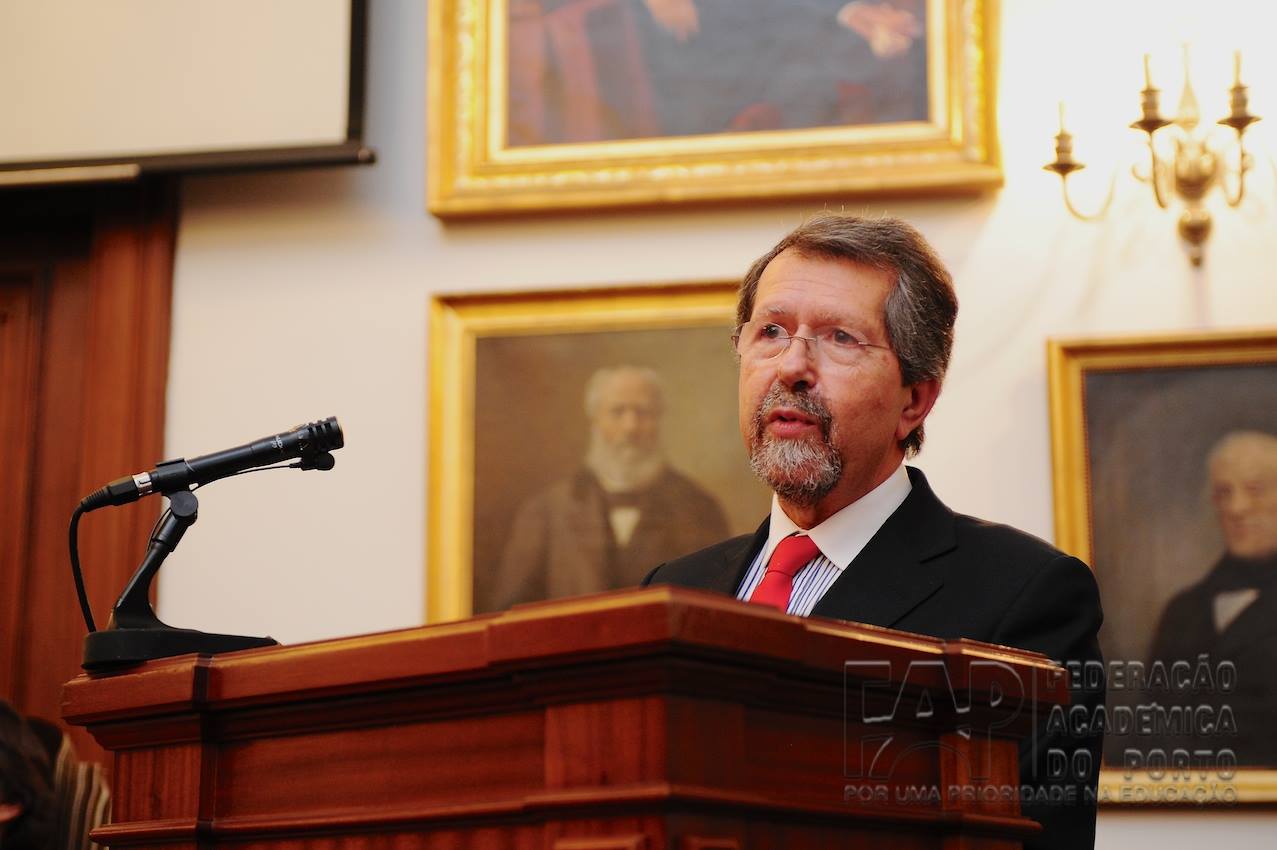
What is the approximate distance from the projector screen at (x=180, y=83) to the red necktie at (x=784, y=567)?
2.86 metres

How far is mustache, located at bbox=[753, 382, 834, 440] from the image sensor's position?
3180 millimetres

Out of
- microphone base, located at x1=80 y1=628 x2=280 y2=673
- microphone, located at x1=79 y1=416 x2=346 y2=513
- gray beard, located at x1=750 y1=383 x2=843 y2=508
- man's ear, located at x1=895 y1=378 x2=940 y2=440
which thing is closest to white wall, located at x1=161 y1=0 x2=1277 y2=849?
man's ear, located at x1=895 y1=378 x2=940 y2=440

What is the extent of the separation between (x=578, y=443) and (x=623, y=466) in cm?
17

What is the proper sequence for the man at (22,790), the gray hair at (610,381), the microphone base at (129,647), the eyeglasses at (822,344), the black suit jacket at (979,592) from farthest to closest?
the gray hair at (610,381), the man at (22,790), the eyeglasses at (822,344), the black suit jacket at (979,592), the microphone base at (129,647)

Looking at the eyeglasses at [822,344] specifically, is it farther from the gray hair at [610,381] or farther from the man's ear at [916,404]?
the gray hair at [610,381]

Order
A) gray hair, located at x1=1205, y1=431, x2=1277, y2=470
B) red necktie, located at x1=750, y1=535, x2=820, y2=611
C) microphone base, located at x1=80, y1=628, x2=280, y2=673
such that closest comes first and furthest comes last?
microphone base, located at x1=80, y1=628, x2=280, y2=673, red necktie, located at x1=750, y1=535, x2=820, y2=611, gray hair, located at x1=1205, y1=431, x2=1277, y2=470

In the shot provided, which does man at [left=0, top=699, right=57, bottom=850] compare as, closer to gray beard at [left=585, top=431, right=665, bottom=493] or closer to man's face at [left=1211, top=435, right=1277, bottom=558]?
gray beard at [left=585, top=431, right=665, bottom=493]

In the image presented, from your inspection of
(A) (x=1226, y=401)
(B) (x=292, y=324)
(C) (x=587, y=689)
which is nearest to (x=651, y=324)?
(B) (x=292, y=324)

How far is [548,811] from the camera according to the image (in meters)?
1.54

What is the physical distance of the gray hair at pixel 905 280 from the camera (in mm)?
3295

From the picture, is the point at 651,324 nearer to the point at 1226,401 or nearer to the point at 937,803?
the point at 1226,401

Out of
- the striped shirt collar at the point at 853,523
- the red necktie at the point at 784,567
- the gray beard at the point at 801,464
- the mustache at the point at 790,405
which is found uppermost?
the mustache at the point at 790,405

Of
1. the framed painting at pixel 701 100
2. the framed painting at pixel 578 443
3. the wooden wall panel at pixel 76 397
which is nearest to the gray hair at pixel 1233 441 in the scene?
the framed painting at pixel 701 100

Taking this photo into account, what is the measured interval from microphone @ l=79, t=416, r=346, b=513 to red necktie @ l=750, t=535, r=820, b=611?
993mm
